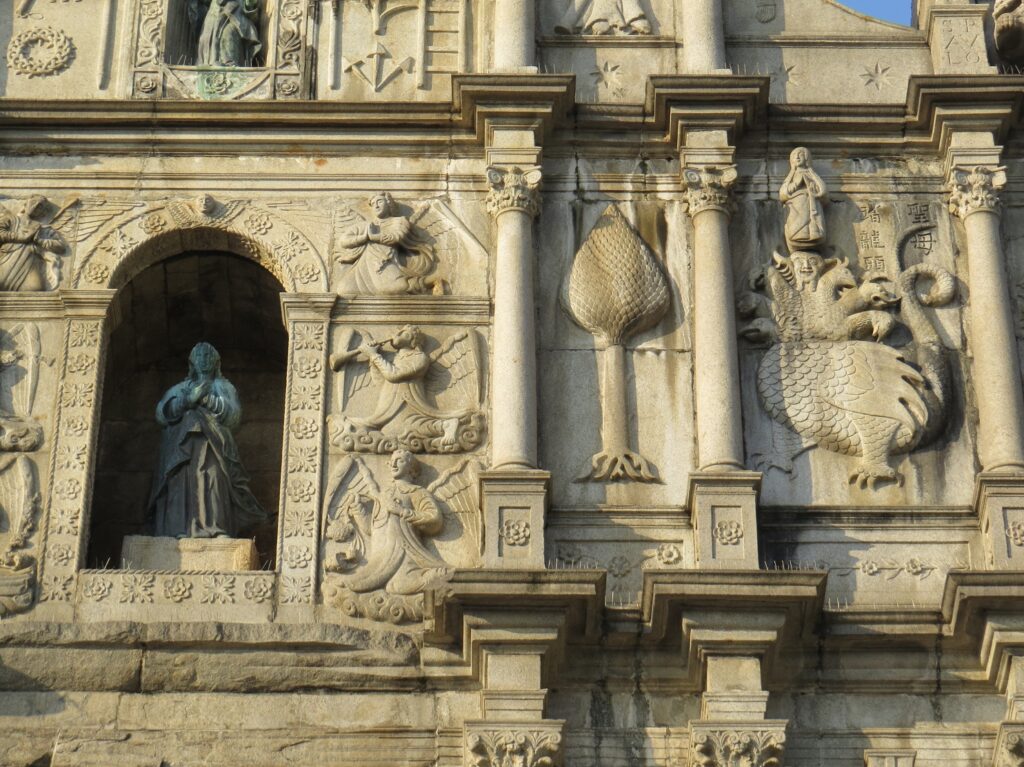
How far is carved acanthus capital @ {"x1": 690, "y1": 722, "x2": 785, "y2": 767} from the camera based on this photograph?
14.0 metres

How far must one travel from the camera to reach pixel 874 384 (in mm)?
15430

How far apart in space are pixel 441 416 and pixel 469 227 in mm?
1268

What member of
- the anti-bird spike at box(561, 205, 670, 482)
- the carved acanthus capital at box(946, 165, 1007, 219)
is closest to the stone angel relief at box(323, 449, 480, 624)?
the anti-bird spike at box(561, 205, 670, 482)

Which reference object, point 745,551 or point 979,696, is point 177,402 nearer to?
point 745,551

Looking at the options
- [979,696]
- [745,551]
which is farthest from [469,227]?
[979,696]

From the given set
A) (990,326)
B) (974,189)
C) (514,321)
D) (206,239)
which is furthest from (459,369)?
(974,189)

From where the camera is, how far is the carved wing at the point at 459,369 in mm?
15484

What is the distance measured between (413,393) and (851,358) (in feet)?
7.93

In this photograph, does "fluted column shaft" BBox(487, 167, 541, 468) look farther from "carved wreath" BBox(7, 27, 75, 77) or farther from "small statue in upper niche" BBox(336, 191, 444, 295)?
"carved wreath" BBox(7, 27, 75, 77)

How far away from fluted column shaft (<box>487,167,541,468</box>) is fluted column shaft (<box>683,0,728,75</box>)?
4.04 feet

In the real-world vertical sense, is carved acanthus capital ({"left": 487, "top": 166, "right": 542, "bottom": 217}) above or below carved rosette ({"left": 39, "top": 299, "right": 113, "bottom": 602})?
above

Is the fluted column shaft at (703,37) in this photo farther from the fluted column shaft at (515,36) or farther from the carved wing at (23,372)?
the carved wing at (23,372)

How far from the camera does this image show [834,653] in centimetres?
1453

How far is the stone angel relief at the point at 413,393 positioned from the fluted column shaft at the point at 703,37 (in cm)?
219
